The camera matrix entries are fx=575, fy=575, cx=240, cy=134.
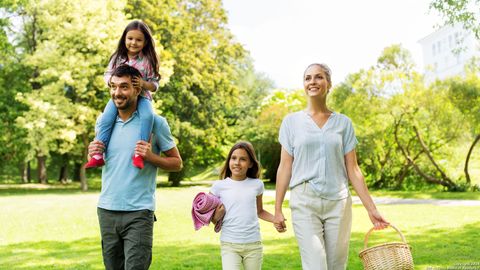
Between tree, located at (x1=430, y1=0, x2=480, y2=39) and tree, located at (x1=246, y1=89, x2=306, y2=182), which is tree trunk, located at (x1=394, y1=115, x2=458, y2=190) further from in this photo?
tree, located at (x1=430, y1=0, x2=480, y2=39)

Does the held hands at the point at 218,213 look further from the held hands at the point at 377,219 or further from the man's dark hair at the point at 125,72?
the man's dark hair at the point at 125,72

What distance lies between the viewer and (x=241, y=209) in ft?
15.4

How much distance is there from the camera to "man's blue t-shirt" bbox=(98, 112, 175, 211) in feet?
12.1

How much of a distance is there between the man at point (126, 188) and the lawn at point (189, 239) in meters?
4.74

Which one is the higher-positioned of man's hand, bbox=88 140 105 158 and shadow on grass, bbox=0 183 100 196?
man's hand, bbox=88 140 105 158

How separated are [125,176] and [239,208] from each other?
50.2 inches

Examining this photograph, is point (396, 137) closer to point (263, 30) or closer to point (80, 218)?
point (80, 218)

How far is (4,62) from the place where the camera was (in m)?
31.2

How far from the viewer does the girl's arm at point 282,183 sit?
4453mm

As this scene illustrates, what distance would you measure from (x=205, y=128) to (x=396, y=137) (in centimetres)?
1433

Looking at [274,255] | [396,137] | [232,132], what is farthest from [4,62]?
[274,255]

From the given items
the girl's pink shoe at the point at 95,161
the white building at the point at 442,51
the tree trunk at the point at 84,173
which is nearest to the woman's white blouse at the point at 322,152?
the girl's pink shoe at the point at 95,161

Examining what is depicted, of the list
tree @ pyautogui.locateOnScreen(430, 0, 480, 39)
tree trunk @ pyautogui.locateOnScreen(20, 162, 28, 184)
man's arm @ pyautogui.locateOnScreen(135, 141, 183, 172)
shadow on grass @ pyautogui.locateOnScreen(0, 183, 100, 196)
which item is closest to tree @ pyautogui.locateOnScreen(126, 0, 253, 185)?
shadow on grass @ pyautogui.locateOnScreen(0, 183, 100, 196)

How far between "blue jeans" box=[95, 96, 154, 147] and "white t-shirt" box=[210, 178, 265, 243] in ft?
4.06
